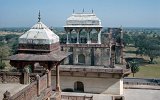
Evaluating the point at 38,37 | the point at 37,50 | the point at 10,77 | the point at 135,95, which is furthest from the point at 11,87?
the point at 135,95

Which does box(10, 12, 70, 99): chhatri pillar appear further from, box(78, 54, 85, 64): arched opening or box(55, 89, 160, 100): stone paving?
box(78, 54, 85, 64): arched opening

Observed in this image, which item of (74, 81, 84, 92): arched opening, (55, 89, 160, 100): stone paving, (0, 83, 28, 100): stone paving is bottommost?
(55, 89, 160, 100): stone paving

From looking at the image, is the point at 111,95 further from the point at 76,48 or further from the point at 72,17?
the point at 72,17

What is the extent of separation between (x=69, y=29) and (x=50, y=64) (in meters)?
12.4

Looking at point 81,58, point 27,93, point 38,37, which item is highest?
point 38,37

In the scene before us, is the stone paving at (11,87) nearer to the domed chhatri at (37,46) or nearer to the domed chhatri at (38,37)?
the domed chhatri at (37,46)

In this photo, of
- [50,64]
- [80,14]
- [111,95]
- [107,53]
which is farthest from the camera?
[80,14]

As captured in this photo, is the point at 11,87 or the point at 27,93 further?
the point at 11,87

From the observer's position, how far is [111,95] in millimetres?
17734

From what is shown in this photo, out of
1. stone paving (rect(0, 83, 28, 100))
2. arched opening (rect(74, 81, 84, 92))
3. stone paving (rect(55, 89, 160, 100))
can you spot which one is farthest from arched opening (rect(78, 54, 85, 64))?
stone paving (rect(0, 83, 28, 100))

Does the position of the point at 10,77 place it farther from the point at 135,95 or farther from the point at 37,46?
the point at 135,95

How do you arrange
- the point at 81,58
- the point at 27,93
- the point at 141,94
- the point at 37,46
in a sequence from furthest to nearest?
the point at 81,58 → the point at 141,94 → the point at 37,46 → the point at 27,93

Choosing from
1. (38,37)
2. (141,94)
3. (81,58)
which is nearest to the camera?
(38,37)

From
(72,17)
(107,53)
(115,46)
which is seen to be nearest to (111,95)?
(107,53)
